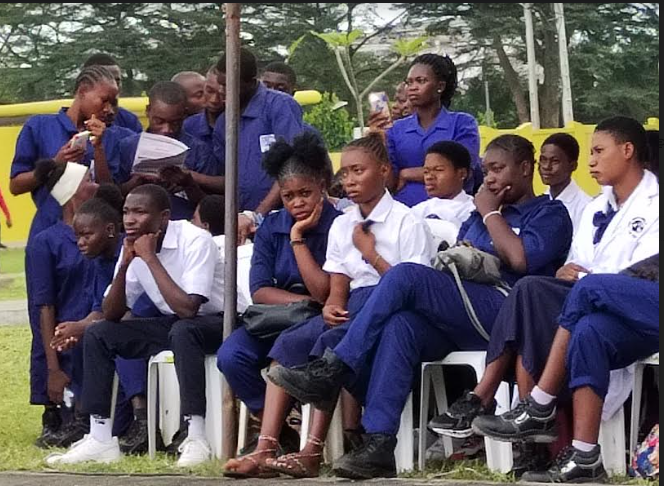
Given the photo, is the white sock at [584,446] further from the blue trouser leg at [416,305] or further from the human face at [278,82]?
the human face at [278,82]

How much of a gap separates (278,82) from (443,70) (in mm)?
1194

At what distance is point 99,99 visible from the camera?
7.30 m

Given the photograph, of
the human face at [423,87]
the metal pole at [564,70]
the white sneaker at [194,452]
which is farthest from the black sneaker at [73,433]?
the metal pole at [564,70]

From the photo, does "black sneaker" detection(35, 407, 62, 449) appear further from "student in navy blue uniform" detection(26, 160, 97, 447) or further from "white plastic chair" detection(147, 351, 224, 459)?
"white plastic chair" detection(147, 351, 224, 459)

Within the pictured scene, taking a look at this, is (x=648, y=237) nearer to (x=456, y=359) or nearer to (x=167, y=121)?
(x=456, y=359)

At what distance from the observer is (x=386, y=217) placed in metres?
5.89

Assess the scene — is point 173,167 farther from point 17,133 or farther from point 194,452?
point 17,133

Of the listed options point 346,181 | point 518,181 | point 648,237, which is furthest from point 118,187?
point 648,237

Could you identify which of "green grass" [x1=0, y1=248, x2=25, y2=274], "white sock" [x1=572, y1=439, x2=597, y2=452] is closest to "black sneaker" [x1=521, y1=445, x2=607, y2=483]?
"white sock" [x1=572, y1=439, x2=597, y2=452]

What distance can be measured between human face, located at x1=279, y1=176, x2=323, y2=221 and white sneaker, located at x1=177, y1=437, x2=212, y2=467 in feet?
3.31

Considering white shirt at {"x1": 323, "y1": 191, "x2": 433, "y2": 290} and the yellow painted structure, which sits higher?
white shirt at {"x1": 323, "y1": 191, "x2": 433, "y2": 290}

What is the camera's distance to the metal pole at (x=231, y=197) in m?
6.02

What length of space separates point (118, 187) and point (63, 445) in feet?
4.00

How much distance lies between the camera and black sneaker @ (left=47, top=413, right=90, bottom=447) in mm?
7027
